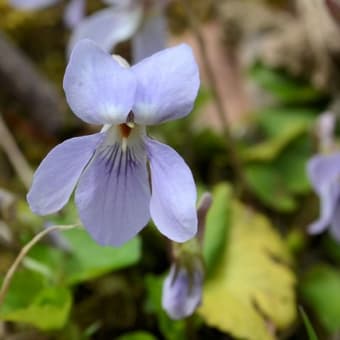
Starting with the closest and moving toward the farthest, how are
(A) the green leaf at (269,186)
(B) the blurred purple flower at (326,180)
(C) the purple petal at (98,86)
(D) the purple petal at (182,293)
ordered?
(C) the purple petal at (98,86) → (D) the purple petal at (182,293) → (B) the blurred purple flower at (326,180) → (A) the green leaf at (269,186)

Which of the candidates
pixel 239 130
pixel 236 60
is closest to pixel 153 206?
pixel 239 130

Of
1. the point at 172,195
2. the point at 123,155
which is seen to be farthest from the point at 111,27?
the point at 172,195

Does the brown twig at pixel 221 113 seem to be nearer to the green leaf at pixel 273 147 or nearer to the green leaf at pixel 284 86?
the green leaf at pixel 273 147

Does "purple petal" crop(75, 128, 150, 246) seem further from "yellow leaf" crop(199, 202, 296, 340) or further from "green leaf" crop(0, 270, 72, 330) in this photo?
"yellow leaf" crop(199, 202, 296, 340)

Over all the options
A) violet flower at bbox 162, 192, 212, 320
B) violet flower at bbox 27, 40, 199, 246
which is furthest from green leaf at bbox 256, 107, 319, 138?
violet flower at bbox 27, 40, 199, 246

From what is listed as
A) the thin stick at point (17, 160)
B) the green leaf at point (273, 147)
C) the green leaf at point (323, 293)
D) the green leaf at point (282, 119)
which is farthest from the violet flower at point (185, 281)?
the green leaf at point (282, 119)
